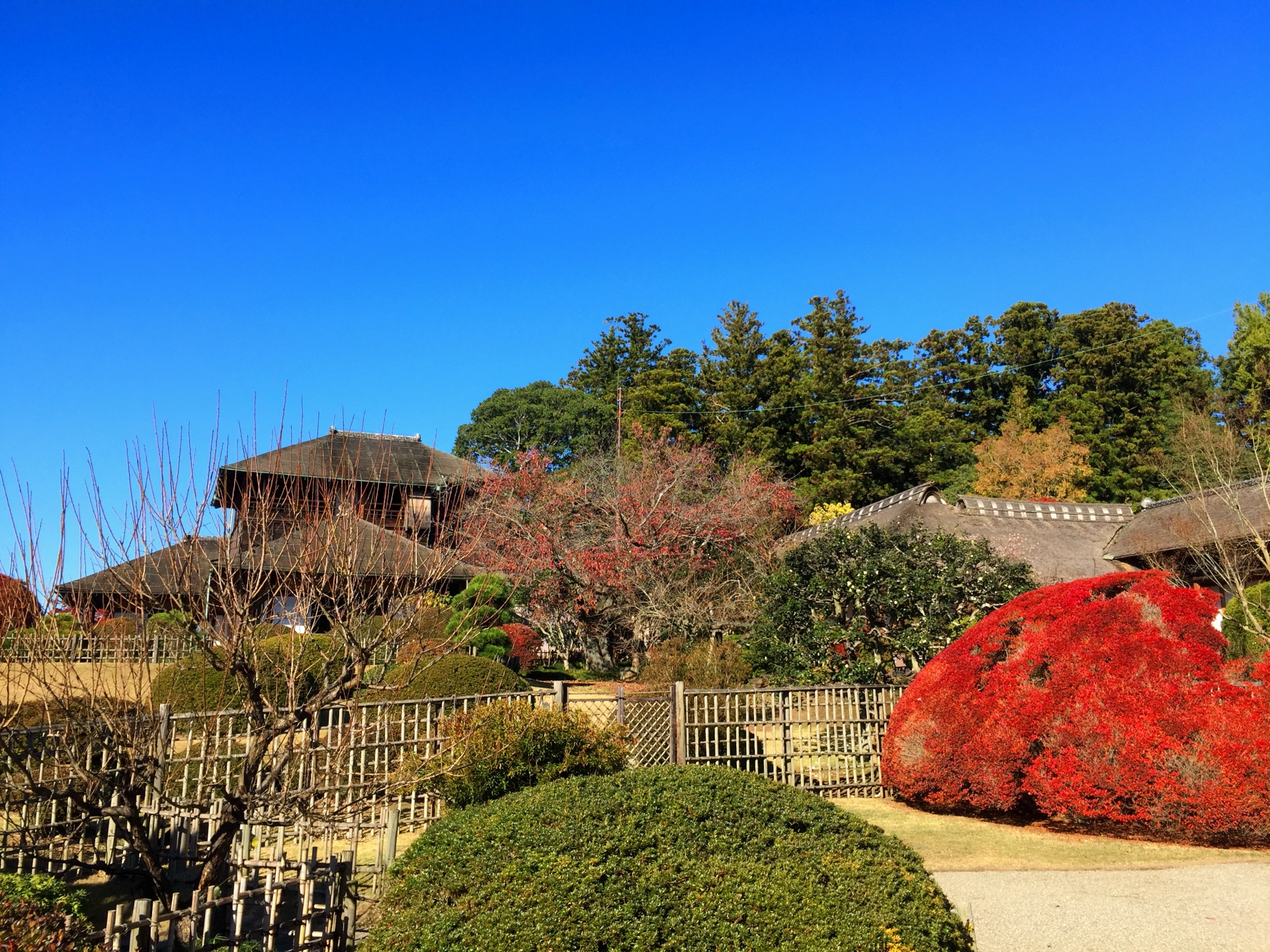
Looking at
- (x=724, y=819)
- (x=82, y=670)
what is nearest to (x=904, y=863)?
(x=724, y=819)

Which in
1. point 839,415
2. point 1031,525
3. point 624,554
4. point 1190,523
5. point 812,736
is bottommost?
point 812,736

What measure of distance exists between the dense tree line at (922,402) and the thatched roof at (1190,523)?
12440 mm

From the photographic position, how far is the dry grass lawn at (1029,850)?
319 inches

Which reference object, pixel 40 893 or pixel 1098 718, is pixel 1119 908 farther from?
pixel 40 893

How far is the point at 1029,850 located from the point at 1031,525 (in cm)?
1502

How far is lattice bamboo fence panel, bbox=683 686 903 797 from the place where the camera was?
1123cm

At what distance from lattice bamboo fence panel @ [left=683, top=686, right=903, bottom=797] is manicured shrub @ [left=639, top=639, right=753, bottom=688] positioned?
3.26 m

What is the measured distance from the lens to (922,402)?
43.2m

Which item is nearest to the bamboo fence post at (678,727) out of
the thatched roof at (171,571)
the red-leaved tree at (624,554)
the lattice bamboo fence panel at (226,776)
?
the lattice bamboo fence panel at (226,776)

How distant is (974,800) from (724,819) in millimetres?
6064

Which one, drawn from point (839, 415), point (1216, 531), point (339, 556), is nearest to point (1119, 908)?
point (339, 556)

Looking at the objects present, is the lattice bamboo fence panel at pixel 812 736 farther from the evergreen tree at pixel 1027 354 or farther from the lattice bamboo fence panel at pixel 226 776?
the evergreen tree at pixel 1027 354

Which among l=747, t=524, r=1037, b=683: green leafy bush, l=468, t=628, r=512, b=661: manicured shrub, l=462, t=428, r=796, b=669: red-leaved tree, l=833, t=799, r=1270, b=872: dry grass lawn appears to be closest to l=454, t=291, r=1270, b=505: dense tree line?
l=462, t=428, r=796, b=669: red-leaved tree

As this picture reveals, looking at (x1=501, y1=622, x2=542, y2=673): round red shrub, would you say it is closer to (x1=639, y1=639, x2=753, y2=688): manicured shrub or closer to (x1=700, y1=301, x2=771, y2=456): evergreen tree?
(x1=639, y1=639, x2=753, y2=688): manicured shrub
